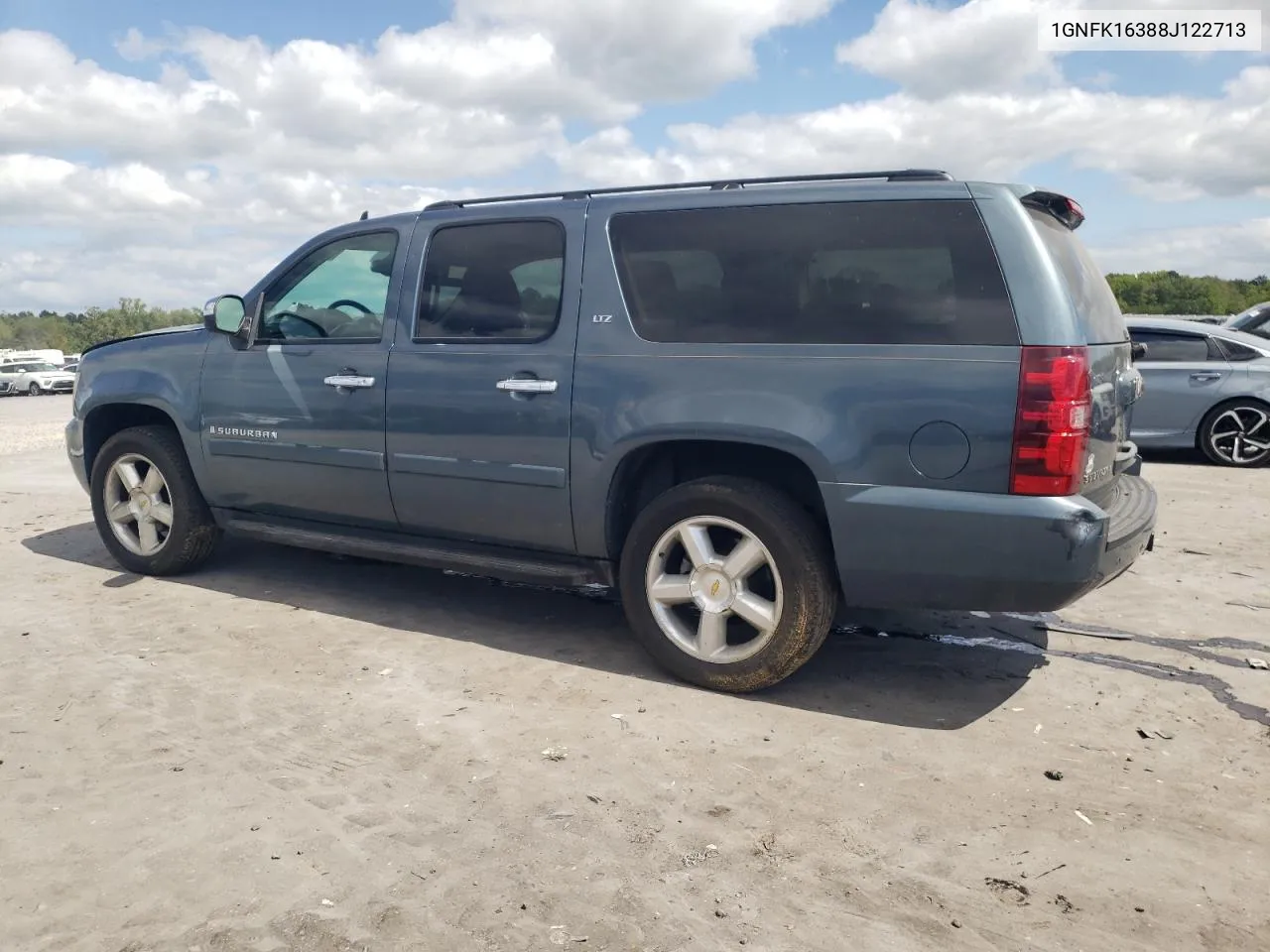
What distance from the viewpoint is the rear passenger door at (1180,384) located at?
1032 cm

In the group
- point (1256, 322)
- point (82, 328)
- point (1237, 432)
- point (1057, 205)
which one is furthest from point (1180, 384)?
point (82, 328)

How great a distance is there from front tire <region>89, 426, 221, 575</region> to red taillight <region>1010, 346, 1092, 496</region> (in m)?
4.27

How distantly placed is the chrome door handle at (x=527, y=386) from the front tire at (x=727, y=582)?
662 millimetres

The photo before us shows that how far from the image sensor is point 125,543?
594cm

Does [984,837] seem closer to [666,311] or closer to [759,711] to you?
[759,711]

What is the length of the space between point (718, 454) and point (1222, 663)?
7.70ft

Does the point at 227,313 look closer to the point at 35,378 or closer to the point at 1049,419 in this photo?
the point at 1049,419

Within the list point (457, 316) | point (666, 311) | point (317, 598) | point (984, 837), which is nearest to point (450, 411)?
point (457, 316)

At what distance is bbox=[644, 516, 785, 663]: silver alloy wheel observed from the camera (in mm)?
4023

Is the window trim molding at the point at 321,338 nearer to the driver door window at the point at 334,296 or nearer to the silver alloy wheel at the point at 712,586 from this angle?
the driver door window at the point at 334,296

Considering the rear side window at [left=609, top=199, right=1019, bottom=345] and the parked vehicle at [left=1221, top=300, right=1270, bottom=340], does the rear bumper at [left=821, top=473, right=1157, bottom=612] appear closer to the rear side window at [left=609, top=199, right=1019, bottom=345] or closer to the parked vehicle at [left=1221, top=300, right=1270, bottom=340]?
the rear side window at [left=609, top=199, right=1019, bottom=345]

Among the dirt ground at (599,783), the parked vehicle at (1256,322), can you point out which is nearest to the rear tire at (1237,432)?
the parked vehicle at (1256,322)

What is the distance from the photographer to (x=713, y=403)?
4016 mm

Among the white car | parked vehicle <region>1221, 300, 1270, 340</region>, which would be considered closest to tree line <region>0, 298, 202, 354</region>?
the white car
